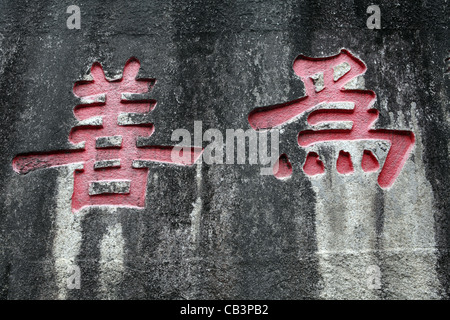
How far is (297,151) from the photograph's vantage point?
9.17 ft

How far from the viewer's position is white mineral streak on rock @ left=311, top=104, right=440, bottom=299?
2.58m

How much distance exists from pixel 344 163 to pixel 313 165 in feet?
0.74

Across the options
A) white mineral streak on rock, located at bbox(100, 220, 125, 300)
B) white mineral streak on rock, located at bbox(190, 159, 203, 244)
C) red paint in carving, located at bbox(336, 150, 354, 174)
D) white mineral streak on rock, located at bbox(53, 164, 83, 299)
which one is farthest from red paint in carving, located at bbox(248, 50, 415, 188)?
white mineral streak on rock, located at bbox(53, 164, 83, 299)

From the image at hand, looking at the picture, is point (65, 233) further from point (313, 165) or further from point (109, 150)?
point (313, 165)

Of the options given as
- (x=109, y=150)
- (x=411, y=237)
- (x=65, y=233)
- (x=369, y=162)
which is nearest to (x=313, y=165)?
(x=369, y=162)

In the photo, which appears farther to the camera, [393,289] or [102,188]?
[102,188]

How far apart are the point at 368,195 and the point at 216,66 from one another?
1477 mm

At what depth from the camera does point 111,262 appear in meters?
2.66

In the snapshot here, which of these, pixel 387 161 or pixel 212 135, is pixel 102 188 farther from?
pixel 387 161

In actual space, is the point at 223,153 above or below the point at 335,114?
below

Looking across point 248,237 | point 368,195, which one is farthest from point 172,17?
point 368,195

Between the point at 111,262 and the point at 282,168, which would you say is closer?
the point at 111,262
